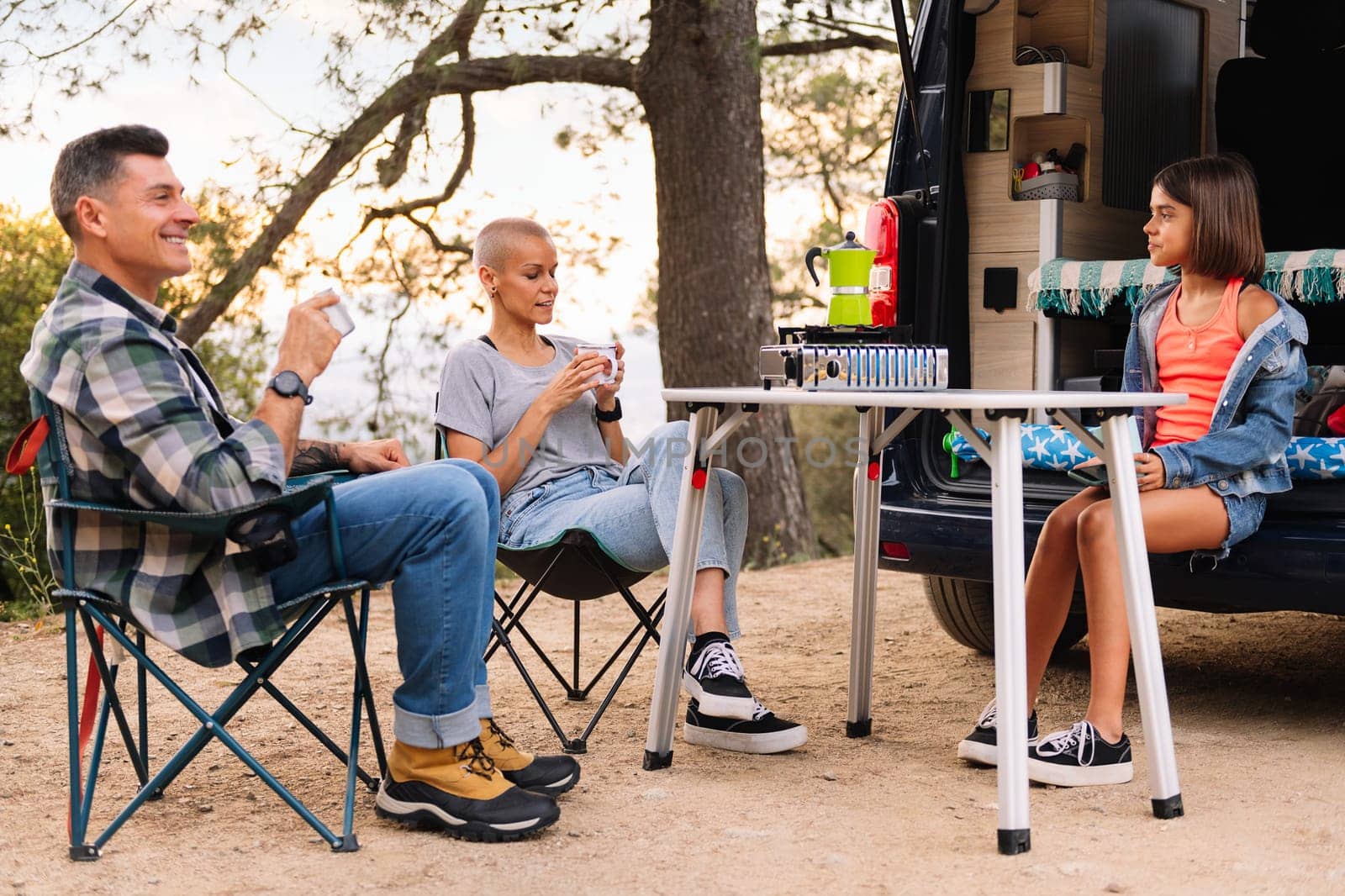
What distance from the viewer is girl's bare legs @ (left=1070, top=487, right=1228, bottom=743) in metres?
2.61

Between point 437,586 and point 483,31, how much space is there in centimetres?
465

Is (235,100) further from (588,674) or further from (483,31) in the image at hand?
(588,674)

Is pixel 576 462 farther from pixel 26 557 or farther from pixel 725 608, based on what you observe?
pixel 26 557

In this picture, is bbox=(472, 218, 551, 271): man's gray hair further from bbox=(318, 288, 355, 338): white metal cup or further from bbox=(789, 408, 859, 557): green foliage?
bbox=(789, 408, 859, 557): green foliage

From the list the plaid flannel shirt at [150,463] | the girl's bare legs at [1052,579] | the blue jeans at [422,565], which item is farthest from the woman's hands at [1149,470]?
the plaid flannel shirt at [150,463]

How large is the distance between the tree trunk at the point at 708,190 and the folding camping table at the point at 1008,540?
3598 mm

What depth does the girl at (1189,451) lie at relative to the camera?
8.71 ft

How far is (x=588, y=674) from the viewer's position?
391cm

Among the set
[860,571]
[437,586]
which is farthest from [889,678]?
[437,586]

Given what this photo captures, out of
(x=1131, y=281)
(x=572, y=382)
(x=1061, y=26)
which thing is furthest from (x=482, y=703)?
(x=1061, y=26)

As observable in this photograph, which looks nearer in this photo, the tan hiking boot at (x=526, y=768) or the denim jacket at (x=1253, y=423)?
the tan hiking boot at (x=526, y=768)

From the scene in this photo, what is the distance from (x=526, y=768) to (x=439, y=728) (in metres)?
0.26

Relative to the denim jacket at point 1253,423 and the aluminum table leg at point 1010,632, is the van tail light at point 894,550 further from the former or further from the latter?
the aluminum table leg at point 1010,632

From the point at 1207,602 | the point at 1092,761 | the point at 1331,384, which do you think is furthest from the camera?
the point at 1331,384
